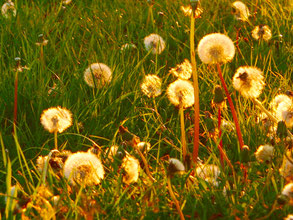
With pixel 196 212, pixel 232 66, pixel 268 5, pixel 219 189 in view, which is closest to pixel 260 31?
pixel 232 66

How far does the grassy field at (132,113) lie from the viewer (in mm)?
1499

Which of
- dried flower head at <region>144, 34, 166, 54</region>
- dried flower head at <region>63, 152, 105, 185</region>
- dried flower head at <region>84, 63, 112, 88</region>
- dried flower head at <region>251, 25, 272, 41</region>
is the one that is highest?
dried flower head at <region>251, 25, 272, 41</region>

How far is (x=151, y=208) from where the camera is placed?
4.87 ft

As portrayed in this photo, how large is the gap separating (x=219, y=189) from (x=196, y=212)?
220mm

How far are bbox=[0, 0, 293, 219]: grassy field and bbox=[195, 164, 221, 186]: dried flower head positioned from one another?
2cm

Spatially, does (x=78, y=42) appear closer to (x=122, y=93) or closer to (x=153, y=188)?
(x=122, y=93)

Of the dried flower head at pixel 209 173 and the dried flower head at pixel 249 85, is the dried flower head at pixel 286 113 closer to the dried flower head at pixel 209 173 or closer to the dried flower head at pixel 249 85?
the dried flower head at pixel 249 85

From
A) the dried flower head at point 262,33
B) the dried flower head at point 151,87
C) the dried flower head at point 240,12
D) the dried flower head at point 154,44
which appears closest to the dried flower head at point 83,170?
the dried flower head at point 151,87

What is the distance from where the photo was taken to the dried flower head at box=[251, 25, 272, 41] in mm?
3039

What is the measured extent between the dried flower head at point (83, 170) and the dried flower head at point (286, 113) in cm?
78

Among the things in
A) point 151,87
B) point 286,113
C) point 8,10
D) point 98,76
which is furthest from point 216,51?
point 8,10

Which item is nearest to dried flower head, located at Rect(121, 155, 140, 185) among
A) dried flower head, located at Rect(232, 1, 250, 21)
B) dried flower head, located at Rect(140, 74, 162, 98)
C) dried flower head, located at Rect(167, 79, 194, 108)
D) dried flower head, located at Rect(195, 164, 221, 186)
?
dried flower head, located at Rect(195, 164, 221, 186)

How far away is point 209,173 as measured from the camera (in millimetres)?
1659

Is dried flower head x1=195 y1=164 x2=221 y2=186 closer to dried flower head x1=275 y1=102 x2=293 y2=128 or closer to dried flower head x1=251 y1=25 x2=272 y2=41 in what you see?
dried flower head x1=275 y1=102 x2=293 y2=128
